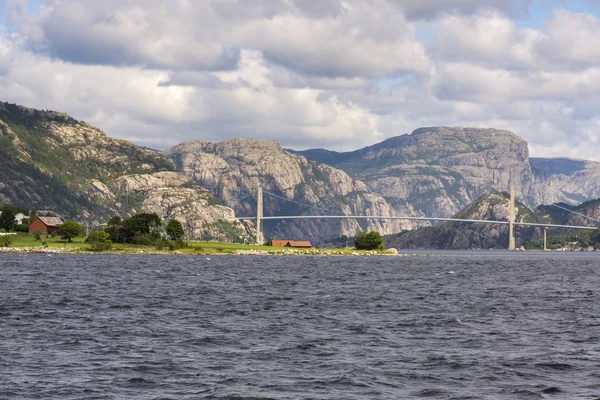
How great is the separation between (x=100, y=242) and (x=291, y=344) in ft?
414

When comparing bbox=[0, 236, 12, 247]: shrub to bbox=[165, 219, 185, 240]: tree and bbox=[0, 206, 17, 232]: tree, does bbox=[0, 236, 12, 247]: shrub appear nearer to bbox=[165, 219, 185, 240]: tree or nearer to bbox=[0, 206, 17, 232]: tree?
bbox=[0, 206, 17, 232]: tree

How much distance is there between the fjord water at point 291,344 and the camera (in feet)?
92.0

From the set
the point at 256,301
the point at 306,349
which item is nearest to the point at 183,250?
the point at 256,301

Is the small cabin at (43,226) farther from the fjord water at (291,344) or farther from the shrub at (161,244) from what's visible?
the fjord water at (291,344)

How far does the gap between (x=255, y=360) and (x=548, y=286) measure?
188 feet

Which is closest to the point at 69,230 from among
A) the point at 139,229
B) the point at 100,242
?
the point at 100,242

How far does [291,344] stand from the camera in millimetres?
37469

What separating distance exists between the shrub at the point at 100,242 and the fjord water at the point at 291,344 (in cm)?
8789

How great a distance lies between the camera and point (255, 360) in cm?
3306

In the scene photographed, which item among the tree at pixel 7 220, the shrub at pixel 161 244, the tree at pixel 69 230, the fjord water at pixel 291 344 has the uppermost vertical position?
the tree at pixel 7 220

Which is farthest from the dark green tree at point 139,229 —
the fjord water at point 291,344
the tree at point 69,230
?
the fjord water at point 291,344

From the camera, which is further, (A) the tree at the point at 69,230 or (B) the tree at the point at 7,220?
(B) the tree at the point at 7,220

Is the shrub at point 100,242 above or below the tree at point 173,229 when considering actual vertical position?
below

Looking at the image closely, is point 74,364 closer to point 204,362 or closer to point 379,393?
point 204,362
